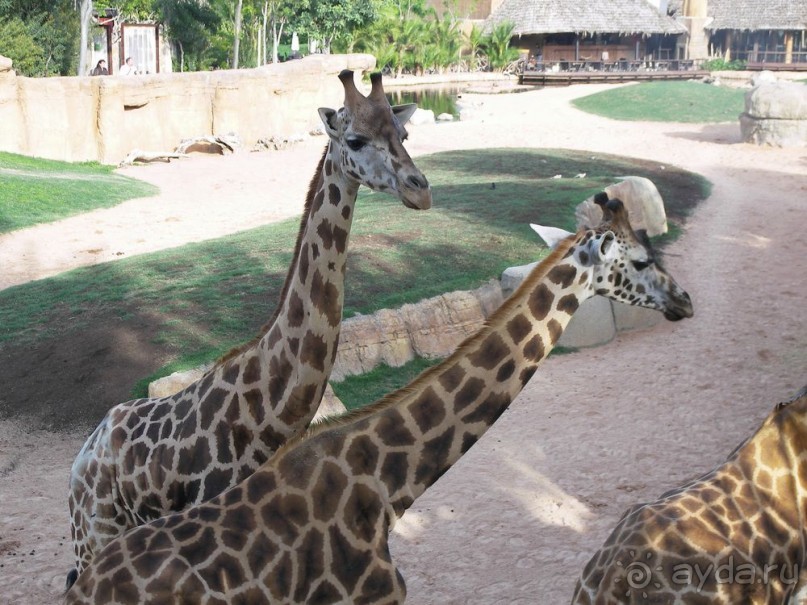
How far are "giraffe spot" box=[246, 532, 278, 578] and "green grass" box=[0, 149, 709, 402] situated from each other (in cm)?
561

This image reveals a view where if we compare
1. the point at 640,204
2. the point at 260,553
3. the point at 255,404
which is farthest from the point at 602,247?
the point at 640,204

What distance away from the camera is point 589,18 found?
5512cm

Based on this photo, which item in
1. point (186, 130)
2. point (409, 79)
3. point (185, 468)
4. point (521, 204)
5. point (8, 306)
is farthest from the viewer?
point (409, 79)

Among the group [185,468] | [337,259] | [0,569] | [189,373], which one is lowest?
[0,569]

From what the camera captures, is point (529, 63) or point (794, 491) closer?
point (794, 491)

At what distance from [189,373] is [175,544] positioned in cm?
529

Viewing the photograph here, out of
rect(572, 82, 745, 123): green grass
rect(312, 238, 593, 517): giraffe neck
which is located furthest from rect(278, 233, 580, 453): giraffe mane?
rect(572, 82, 745, 123): green grass

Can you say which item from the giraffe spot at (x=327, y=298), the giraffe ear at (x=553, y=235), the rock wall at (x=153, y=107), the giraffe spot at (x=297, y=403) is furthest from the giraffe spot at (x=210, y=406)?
the rock wall at (x=153, y=107)

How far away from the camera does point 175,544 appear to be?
4.04 m

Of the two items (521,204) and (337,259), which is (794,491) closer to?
(337,259)

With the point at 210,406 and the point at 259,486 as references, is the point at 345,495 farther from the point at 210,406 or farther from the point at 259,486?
the point at 210,406

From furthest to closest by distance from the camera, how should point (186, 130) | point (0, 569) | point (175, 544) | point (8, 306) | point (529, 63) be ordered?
1. point (529, 63)
2. point (186, 130)
3. point (8, 306)
4. point (0, 569)
5. point (175, 544)

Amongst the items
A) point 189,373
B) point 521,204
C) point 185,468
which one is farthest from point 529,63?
point 185,468

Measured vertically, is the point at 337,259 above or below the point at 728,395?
above
